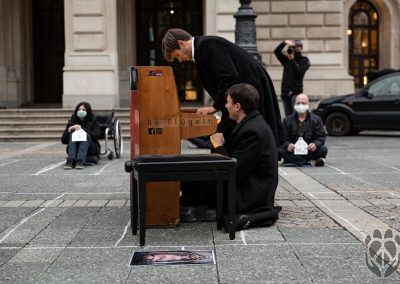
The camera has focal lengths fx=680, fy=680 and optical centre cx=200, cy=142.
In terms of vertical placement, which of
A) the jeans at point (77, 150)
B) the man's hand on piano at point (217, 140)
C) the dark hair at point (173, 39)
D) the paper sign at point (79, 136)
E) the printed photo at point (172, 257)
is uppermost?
the dark hair at point (173, 39)

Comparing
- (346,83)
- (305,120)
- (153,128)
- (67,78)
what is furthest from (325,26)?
(153,128)

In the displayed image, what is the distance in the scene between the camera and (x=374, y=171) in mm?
10344

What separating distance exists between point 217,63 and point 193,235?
1566 millimetres

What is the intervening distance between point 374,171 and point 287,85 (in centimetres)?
451

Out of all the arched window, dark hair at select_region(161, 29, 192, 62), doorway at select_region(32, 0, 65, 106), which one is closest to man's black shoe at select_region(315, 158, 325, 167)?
dark hair at select_region(161, 29, 192, 62)

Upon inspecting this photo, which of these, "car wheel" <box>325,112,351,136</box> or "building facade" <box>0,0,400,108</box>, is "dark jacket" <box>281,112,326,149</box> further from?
"building facade" <box>0,0,400,108</box>

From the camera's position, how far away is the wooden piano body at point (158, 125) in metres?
5.98

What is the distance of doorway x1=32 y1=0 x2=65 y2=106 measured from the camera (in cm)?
2491

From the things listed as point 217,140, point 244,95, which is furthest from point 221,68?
point 217,140

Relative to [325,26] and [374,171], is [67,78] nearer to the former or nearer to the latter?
[325,26]

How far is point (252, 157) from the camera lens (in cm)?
603

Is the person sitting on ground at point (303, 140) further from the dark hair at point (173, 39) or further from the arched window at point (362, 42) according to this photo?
the arched window at point (362, 42)

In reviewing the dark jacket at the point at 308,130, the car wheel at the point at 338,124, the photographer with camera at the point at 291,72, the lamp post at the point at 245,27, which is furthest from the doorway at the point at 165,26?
the dark jacket at the point at 308,130

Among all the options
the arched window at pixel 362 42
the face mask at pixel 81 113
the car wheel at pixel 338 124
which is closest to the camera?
the face mask at pixel 81 113
